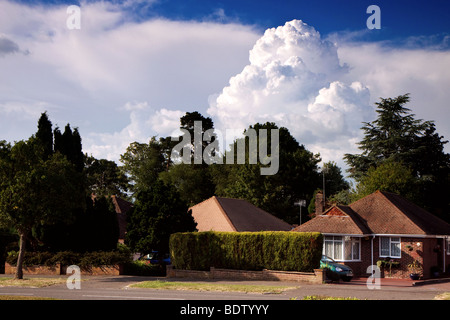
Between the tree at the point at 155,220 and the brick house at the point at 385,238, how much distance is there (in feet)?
32.6

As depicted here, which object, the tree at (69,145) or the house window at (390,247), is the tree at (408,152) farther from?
the tree at (69,145)

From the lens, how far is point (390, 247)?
36.5m

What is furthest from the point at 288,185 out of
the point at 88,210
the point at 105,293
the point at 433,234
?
the point at 105,293

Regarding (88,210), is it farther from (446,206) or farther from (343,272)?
(446,206)

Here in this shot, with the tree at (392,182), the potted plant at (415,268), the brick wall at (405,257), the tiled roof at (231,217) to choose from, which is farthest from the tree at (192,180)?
the potted plant at (415,268)

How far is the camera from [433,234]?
36.2 m

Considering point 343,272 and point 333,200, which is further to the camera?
point 333,200

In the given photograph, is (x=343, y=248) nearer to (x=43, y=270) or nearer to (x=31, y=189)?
(x=43, y=270)

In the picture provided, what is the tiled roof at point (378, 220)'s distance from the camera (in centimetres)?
3656

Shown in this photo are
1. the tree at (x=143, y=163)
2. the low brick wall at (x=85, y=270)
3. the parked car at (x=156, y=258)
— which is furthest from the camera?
the tree at (x=143, y=163)

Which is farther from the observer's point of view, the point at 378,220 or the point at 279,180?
the point at 279,180

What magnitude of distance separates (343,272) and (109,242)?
1633cm

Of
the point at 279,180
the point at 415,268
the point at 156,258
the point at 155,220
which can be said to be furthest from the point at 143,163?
the point at 415,268

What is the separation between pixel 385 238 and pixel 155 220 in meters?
16.5
